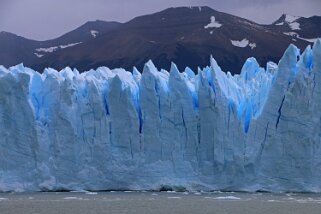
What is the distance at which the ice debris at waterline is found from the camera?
1908cm

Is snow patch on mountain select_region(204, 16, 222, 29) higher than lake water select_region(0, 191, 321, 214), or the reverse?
snow patch on mountain select_region(204, 16, 222, 29)

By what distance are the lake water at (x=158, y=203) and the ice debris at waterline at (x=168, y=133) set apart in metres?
0.47

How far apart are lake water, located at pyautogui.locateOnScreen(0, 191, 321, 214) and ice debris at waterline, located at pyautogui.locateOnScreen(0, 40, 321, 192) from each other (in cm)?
47

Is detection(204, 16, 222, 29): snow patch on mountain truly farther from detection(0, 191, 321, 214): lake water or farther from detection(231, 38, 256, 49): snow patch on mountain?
detection(0, 191, 321, 214): lake water

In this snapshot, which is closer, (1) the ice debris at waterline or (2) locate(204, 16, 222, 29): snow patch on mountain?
(1) the ice debris at waterline

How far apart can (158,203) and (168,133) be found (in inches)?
123

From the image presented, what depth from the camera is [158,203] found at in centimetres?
1686

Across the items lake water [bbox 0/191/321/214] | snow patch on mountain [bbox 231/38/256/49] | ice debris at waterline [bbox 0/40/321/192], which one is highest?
snow patch on mountain [bbox 231/38/256/49]

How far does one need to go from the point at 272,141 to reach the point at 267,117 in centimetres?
62

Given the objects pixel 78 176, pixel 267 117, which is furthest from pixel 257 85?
pixel 78 176

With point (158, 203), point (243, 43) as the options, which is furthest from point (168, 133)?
point (243, 43)

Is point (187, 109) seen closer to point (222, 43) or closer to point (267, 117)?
point (267, 117)

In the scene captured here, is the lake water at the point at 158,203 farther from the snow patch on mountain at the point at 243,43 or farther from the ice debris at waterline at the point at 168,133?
the snow patch on mountain at the point at 243,43

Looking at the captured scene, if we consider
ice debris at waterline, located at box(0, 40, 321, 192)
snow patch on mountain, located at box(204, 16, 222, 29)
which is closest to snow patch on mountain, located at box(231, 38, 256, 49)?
snow patch on mountain, located at box(204, 16, 222, 29)
